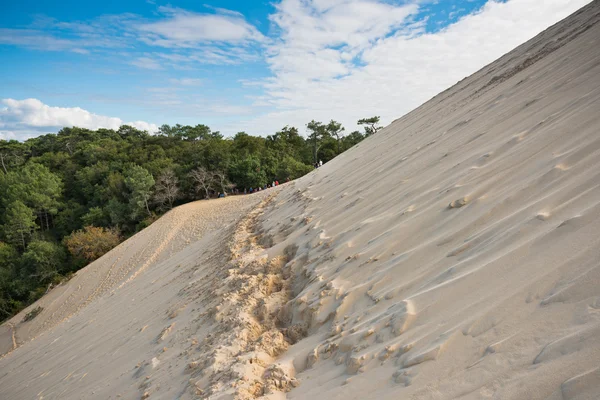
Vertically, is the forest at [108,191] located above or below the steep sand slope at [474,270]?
above

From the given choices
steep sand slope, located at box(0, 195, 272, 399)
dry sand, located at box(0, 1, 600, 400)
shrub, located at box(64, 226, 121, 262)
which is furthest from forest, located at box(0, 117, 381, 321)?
dry sand, located at box(0, 1, 600, 400)

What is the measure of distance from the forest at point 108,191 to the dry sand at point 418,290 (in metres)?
13.2

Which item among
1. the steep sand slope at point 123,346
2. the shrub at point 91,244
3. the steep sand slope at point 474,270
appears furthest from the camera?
the shrub at point 91,244

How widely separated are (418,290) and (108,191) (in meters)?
23.6

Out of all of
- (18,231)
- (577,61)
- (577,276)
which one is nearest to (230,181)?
(18,231)

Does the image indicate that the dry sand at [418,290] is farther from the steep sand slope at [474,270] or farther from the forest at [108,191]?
the forest at [108,191]

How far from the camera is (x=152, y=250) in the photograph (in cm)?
1314

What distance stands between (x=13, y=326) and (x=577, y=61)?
59.0 feet

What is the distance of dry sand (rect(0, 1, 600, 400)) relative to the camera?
1331 mm

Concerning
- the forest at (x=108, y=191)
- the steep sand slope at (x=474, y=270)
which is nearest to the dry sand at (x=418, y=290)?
the steep sand slope at (x=474, y=270)

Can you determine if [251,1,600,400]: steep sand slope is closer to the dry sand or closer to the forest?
the dry sand

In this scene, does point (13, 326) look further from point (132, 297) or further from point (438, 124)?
point (438, 124)

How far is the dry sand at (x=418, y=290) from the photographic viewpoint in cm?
133

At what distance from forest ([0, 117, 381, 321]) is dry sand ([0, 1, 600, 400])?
13.2 metres
